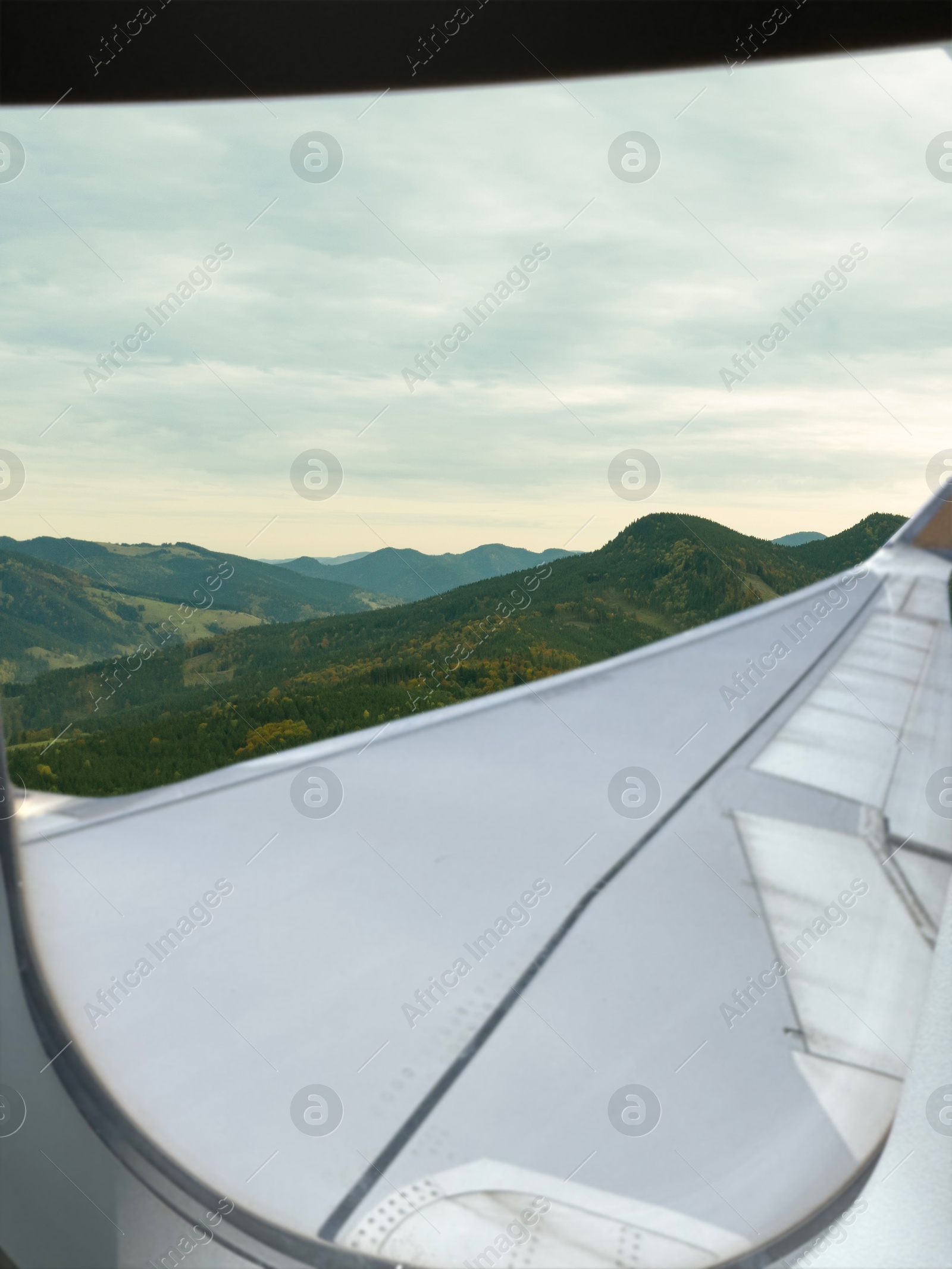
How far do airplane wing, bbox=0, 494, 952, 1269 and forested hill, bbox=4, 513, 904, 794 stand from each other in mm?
9250

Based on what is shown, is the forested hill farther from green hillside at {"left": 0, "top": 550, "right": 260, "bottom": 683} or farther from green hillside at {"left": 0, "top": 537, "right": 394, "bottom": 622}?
green hillside at {"left": 0, "top": 537, "right": 394, "bottom": 622}

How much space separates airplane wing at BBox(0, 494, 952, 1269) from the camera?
1.05m

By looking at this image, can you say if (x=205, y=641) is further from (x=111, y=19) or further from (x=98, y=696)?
(x=111, y=19)

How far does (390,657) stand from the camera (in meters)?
24.4

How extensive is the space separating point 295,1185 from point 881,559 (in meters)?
4.34

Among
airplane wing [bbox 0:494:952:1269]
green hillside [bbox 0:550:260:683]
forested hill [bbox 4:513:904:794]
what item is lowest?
airplane wing [bbox 0:494:952:1269]

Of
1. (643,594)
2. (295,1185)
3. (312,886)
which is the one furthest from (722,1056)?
(643,594)

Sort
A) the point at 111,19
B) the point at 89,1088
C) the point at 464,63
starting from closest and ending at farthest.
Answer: the point at 111,19 < the point at 464,63 < the point at 89,1088

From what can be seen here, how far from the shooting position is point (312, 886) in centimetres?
165

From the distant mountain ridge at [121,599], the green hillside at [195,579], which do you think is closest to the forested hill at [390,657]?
the distant mountain ridge at [121,599]

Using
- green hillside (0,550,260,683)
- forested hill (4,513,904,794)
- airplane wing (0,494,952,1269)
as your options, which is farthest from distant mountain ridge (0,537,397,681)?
airplane wing (0,494,952,1269)

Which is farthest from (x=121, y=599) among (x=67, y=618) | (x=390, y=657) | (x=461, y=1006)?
(x=461, y=1006)

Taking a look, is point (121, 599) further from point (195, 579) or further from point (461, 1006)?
point (461, 1006)

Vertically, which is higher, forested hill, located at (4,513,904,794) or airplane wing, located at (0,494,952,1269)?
forested hill, located at (4,513,904,794)
